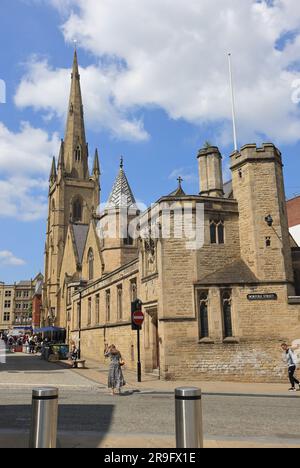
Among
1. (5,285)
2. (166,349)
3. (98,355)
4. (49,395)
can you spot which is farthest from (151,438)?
(5,285)

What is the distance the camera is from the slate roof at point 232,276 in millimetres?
18500

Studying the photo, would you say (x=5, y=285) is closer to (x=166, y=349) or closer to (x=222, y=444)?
(x=166, y=349)

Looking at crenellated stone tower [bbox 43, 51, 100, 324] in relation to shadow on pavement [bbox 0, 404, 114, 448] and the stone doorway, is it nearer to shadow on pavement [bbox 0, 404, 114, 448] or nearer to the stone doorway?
the stone doorway

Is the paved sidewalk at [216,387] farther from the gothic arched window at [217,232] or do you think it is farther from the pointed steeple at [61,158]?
the pointed steeple at [61,158]

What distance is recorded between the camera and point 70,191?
246 feet

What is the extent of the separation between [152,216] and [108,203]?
1974 centimetres

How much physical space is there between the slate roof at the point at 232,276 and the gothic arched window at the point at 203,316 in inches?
27.1

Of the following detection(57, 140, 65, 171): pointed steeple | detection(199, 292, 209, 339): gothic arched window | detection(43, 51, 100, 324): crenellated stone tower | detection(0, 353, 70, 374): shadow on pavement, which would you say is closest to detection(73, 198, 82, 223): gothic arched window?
detection(43, 51, 100, 324): crenellated stone tower

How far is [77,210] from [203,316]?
2331 inches

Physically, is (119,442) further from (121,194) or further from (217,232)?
(121,194)

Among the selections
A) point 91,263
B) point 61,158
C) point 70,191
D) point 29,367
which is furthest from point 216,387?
point 61,158

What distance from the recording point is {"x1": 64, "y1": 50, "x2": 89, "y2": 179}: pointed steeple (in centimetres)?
7725

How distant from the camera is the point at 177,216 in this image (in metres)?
19.6
